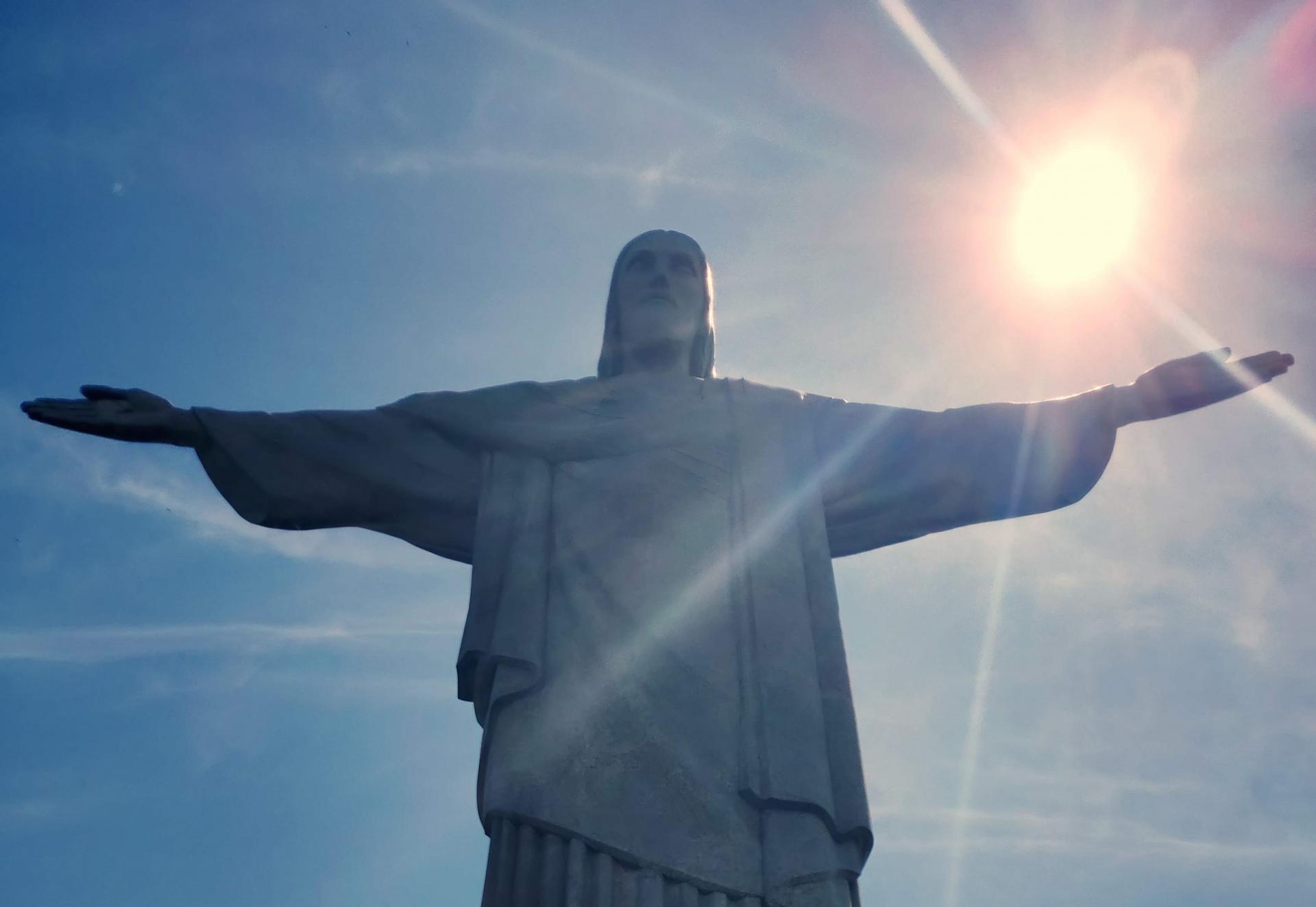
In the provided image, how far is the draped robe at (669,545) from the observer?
24.9 feet

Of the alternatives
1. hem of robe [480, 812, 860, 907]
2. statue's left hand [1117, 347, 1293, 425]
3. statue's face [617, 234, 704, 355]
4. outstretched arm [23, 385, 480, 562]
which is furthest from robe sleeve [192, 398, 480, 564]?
statue's left hand [1117, 347, 1293, 425]

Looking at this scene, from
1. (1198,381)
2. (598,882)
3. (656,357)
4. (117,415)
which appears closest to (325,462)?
(117,415)

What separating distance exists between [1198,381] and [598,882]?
4705 mm

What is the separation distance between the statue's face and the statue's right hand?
3075 millimetres

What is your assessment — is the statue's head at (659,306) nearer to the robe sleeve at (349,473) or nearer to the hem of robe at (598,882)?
the robe sleeve at (349,473)

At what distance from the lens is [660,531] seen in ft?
28.9

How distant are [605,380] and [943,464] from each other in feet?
7.45

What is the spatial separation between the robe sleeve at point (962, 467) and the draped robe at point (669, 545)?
1cm

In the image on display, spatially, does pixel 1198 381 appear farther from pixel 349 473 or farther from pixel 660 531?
pixel 349 473

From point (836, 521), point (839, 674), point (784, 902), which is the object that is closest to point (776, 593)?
point (839, 674)

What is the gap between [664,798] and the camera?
7.59m

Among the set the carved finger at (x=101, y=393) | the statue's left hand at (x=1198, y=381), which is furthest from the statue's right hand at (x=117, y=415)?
the statue's left hand at (x=1198, y=381)

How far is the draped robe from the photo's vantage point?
7.60 metres

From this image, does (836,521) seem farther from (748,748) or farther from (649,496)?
(748,748)
